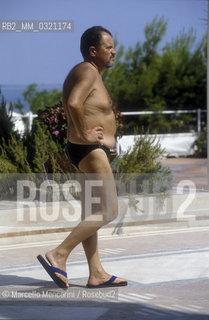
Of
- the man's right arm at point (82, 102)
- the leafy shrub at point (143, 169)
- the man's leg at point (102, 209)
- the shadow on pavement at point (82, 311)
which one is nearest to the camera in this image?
the shadow on pavement at point (82, 311)

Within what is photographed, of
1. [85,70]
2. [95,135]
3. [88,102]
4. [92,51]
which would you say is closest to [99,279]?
[95,135]

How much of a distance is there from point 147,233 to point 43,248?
1352mm

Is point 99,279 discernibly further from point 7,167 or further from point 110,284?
point 7,167

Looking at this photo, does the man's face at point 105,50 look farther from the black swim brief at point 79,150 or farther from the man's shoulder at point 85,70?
the black swim brief at point 79,150

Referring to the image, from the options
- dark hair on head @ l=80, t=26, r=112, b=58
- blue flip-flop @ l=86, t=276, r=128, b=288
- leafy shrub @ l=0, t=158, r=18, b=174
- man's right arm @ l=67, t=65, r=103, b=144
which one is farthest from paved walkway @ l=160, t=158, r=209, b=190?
man's right arm @ l=67, t=65, r=103, b=144

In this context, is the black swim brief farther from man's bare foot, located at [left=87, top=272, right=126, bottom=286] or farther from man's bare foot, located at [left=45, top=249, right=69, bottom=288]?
man's bare foot, located at [left=87, top=272, right=126, bottom=286]

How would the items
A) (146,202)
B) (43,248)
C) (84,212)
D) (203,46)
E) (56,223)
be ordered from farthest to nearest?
(203,46), (146,202), (56,223), (43,248), (84,212)

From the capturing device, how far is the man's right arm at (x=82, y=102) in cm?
564

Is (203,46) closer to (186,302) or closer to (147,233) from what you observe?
(147,233)

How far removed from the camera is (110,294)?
225 inches

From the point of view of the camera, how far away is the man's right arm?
564cm

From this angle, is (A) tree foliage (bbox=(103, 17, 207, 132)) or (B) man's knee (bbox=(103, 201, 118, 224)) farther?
(A) tree foliage (bbox=(103, 17, 207, 132))

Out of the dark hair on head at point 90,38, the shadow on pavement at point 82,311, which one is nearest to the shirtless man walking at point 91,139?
the dark hair on head at point 90,38

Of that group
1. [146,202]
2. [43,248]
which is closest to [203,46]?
[146,202]
